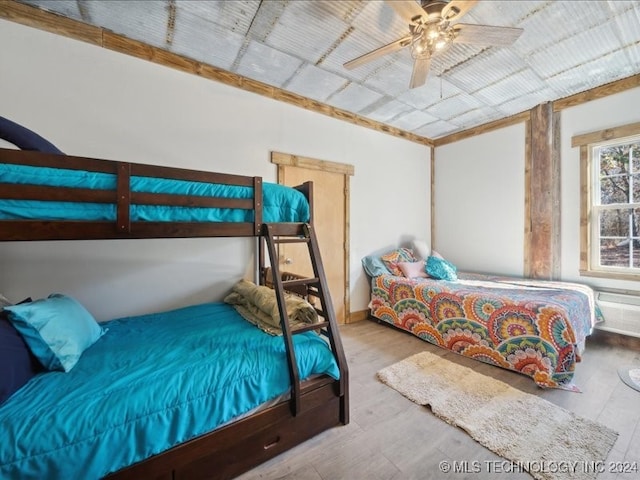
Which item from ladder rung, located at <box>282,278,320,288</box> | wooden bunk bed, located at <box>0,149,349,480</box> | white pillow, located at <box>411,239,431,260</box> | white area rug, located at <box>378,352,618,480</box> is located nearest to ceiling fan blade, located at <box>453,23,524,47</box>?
wooden bunk bed, located at <box>0,149,349,480</box>

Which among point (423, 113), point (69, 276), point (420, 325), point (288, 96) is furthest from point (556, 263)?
point (69, 276)

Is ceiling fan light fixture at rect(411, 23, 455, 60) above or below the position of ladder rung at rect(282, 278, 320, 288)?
above

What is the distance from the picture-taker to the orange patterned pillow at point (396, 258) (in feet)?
11.7

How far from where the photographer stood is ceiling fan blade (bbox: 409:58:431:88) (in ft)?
6.70

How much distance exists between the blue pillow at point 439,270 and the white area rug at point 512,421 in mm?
1201

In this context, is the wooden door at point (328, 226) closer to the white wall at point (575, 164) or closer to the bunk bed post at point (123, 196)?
the bunk bed post at point (123, 196)

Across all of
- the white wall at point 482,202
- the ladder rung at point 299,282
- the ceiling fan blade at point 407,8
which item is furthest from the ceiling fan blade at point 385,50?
the white wall at point 482,202

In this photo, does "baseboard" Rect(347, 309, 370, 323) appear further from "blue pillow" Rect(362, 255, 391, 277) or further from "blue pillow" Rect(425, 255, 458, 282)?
"blue pillow" Rect(425, 255, 458, 282)

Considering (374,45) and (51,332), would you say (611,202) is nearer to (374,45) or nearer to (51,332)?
(374,45)

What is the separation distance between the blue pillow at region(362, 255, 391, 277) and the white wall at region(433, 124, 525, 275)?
1.39 meters

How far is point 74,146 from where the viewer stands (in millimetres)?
2043

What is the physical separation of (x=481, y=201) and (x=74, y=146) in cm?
465

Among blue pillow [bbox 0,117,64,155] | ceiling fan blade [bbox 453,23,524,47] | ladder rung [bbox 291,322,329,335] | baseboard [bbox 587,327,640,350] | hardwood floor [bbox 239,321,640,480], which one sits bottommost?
hardwood floor [bbox 239,321,640,480]

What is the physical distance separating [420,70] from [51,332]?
116 inches
